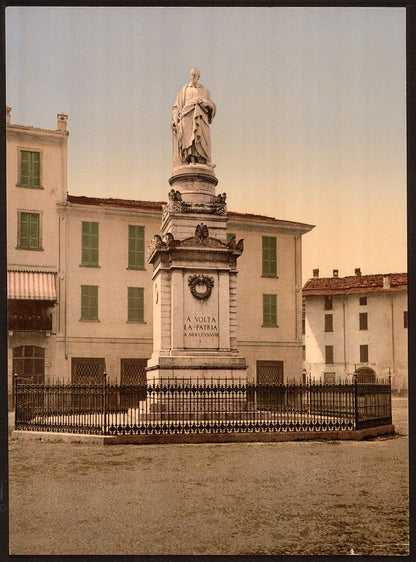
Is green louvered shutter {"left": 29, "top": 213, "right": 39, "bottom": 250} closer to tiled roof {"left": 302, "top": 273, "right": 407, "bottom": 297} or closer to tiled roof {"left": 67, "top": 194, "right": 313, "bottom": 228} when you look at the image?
tiled roof {"left": 67, "top": 194, "right": 313, "bottom": 228}

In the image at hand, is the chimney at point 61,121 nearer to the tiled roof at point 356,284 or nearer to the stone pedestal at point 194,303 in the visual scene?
the stone pedestal at point 194,303

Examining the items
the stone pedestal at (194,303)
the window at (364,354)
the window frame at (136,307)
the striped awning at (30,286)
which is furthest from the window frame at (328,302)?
the stone pedestal at (194,303)

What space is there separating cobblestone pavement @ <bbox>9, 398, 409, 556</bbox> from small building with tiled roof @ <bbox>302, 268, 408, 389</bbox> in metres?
29.5

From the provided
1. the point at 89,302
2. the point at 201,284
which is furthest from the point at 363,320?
the point at 201,284

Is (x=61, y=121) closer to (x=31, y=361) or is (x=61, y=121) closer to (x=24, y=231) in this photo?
(x=24, y=231)

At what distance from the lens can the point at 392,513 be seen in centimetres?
834

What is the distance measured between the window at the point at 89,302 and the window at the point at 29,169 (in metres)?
5.04

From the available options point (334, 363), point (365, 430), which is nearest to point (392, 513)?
point (365, 430)

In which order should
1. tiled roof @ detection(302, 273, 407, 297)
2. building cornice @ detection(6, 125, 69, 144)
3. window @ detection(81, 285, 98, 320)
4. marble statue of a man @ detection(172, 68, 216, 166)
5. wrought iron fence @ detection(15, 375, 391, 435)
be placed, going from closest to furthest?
1. wrought iron fence @ detection(15, 375, 391, 435)
2. marble statue of a man @ detection(172, 68, 216, 166)
3. building cornice @ detection(6, 125, 69, 144)
4. window @ detection(81, 285, 98, 320)
5. tiled roof @ detection(302, 273, 407, 297)

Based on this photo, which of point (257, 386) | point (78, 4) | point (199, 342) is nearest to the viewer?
point (78, 4)

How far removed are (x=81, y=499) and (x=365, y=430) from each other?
916 centimetres

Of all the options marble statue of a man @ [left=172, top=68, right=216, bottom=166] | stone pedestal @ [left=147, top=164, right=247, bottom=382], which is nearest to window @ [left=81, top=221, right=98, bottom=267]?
marble statue of a man @ [left=172, top=68, right=216, bottom=166]

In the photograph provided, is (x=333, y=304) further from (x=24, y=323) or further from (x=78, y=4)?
(x=78, y=4)

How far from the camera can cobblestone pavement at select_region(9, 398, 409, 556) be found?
717 centimetres
